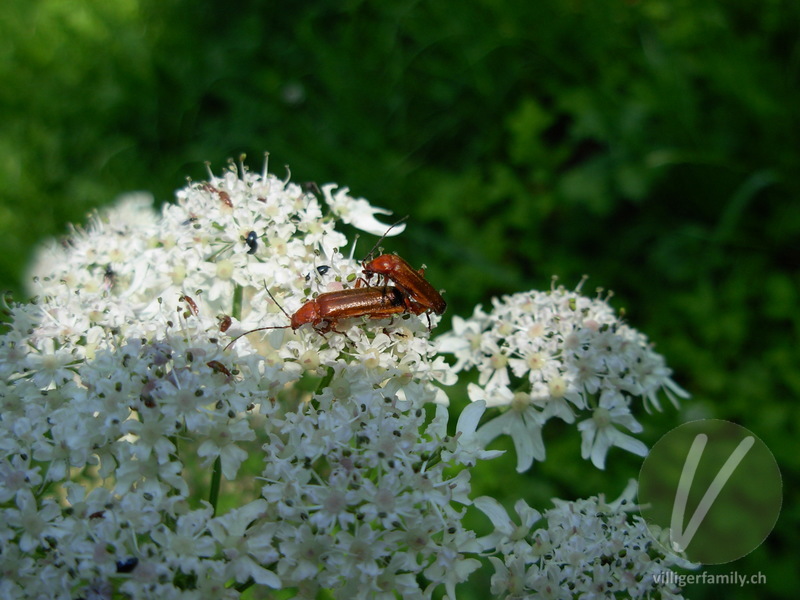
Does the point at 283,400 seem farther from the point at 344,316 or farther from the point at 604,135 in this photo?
the point at 604,135

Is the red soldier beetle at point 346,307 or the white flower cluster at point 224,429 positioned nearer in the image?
the white flower cluster at point 224,429

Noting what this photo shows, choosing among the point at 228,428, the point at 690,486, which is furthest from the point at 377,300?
the point at 690,486

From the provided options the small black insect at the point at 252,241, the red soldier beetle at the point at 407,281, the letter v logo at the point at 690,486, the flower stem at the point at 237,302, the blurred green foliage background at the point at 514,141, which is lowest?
the letter v logo at the point at 690,486

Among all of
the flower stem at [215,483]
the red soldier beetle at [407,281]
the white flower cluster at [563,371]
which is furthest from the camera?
the white flower cluster at [563,371]

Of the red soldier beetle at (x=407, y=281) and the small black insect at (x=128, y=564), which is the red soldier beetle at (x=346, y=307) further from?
the small black insect at (x=128, y=564)

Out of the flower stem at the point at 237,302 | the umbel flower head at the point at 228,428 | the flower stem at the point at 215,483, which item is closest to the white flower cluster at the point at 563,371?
the umbel flower head at the point at 228,428

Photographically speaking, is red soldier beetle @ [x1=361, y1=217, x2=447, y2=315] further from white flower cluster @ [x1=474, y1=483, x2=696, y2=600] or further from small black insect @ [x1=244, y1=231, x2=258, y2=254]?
white flower cluster @ [x1=474, y1=483, x2=696, y2=600]

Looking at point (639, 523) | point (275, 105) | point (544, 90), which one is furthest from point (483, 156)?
point (639, 523)
